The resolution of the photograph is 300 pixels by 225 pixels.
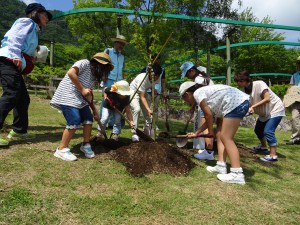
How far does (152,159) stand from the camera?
3.83 meters

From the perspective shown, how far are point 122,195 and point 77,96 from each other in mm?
1583

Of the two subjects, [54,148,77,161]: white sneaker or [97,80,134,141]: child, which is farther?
[97,80,134,141]: child

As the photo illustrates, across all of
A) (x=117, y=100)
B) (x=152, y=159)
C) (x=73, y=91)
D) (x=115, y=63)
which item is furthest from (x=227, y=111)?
(x=115, y=63)

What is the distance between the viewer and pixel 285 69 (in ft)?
94.2

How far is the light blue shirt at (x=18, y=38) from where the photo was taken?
4.02 m

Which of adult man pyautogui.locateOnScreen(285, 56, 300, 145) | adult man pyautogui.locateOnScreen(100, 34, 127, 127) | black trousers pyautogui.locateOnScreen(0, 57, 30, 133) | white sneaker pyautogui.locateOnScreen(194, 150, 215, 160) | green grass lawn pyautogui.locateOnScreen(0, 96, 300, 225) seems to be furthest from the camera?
adult man pyautogui.locateOnScreen(285, 56, 300, 145)

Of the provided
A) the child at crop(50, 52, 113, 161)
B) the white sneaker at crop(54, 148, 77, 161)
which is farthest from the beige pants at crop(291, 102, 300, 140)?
the white sneaker at crop(54, 148, 77, 161)

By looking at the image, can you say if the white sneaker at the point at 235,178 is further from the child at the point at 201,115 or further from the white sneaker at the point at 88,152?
the white sneaker at the point at 88,152

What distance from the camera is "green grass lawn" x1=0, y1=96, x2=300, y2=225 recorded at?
8.32 feet

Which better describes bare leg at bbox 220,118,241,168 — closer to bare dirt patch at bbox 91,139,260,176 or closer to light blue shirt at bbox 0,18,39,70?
bare dirt patch at bbox 91,139,260,176

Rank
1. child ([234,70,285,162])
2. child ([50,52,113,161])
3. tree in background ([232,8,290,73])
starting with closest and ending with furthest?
child ([50,52,113,161]) < child ([234,70,285,162]) < tree in background ([232,8,290,73])

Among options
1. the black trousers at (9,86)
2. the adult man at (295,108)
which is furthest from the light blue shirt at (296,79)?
the black trousers at (9,86)

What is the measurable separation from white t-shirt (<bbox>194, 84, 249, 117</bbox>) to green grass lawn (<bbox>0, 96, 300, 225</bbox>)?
2.91 feet

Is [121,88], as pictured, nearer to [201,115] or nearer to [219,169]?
[201,115]
